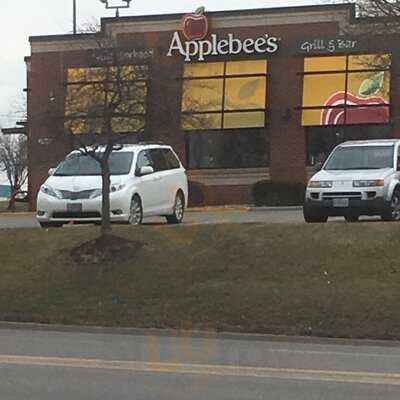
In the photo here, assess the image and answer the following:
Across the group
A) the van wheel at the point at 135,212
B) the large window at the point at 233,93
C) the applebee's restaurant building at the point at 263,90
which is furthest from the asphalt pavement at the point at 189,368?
the large window at the point at 233,93

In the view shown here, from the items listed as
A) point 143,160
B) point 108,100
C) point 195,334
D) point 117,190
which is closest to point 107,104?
point 108,100

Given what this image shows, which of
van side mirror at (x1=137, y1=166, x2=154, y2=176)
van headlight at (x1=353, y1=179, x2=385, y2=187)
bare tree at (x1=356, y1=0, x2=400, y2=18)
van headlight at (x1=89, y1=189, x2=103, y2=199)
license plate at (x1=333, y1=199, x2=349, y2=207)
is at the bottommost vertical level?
license plate at (x1=333, y1=199, x2=349, y2=207)

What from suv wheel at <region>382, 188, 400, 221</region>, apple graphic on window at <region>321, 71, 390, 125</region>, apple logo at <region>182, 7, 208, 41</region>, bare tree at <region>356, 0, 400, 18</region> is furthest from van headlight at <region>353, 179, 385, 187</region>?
apple logo at <region>182, 7, 208, 41</region>

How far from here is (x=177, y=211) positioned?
19.1 metres

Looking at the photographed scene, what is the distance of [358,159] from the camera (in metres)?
17.9

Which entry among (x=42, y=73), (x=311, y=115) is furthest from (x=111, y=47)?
(x=42, y=73)

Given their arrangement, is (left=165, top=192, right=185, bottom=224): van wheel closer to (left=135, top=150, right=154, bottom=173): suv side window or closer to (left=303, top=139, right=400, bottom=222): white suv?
(left=135, top=150, right=154, bottom=173): suv side window

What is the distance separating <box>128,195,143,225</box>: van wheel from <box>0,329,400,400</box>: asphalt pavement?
5826mm

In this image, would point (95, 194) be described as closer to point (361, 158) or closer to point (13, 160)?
point (361, 158)

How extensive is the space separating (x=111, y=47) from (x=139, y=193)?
353 cm

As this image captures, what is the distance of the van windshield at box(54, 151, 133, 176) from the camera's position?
17.6m

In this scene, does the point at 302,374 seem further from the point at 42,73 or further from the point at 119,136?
the point at 42,73

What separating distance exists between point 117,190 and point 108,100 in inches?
112

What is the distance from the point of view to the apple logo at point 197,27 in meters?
32.8
